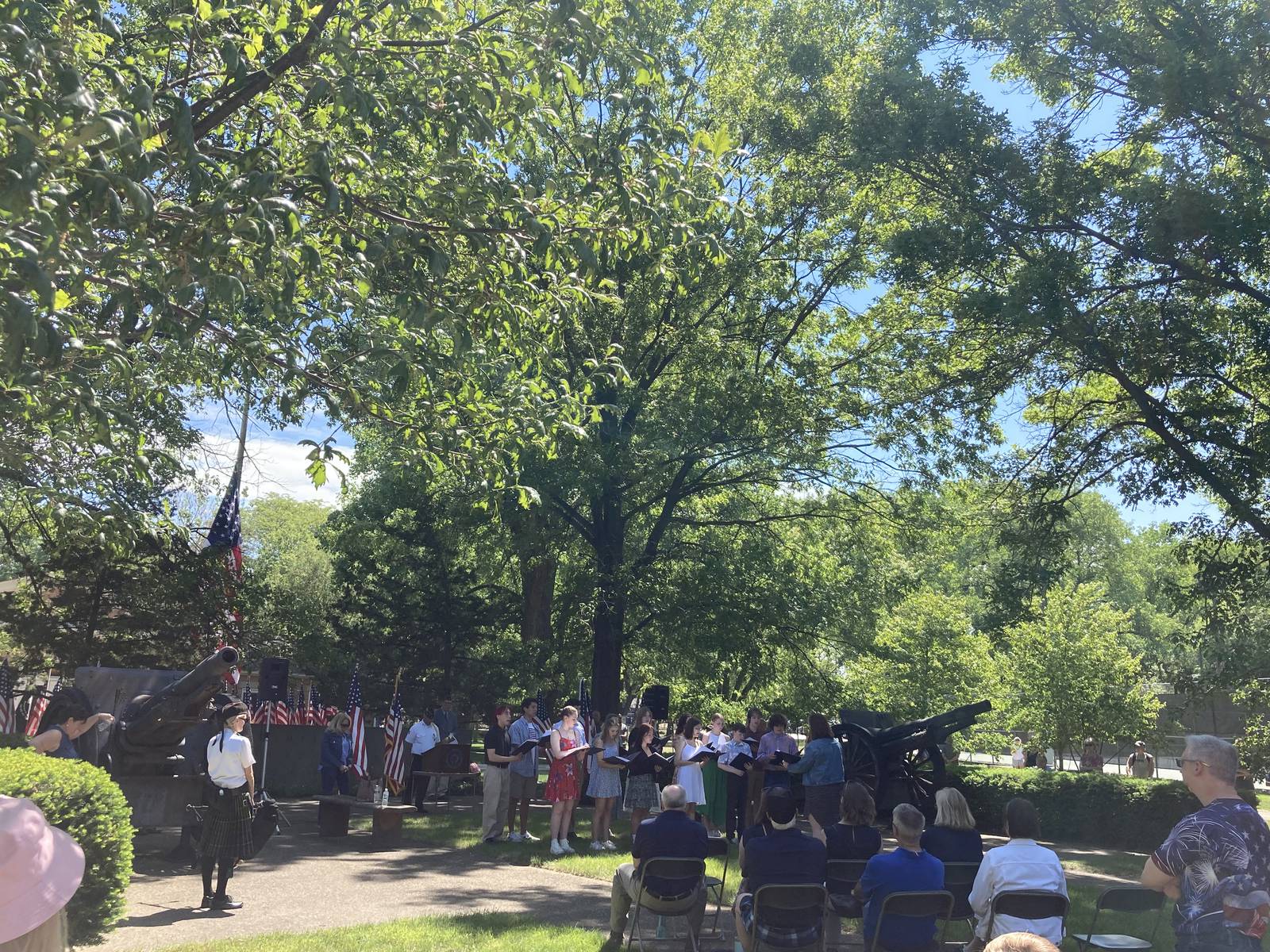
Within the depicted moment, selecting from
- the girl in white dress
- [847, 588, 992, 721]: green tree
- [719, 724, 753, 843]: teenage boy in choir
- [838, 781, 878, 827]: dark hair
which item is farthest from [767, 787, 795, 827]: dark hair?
[847, 588, 992, 721]: green tree

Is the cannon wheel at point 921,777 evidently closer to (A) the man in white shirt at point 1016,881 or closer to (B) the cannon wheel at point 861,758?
(B) the cannon wheel at point 861,758

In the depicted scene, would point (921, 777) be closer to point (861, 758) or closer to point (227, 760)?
point (861, 758)

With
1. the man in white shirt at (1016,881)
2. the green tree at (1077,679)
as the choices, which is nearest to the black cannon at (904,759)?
the man in white shirt at (1016,881)

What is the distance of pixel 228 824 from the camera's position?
9312 mm

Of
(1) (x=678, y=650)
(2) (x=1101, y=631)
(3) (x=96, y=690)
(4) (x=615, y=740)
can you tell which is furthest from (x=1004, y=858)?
(2) (x=1101, y=631)

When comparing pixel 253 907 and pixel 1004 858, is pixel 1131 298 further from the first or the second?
pixel 253 907

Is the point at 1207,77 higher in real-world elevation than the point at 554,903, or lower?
higher

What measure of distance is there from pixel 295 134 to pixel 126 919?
646cm

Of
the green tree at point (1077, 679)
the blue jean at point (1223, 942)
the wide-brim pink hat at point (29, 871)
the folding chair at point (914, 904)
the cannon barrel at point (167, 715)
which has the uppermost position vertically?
the green tree at point (1077, 679)

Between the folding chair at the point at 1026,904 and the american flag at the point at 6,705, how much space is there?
17.2 metres

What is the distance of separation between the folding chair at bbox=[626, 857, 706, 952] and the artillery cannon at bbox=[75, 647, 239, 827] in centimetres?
584

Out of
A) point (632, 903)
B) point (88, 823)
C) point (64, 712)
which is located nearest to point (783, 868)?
point (632, 903)

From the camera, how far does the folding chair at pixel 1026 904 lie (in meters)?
5.82

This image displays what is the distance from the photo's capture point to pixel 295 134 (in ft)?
24.6
